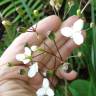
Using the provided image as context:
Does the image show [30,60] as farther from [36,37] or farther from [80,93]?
[80,93]

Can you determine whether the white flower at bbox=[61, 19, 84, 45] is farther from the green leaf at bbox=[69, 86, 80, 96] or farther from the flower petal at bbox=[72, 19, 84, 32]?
the green leaf at bbox=[69, 86, 80, 96]

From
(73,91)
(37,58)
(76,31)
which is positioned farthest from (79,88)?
(76,31)

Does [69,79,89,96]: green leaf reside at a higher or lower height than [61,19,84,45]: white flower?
lower

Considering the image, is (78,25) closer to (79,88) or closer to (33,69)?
(33,69)

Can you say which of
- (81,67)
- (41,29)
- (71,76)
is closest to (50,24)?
(41,29)

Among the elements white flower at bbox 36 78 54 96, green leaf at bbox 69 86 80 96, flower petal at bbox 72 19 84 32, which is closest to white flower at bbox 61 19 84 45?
flower petal at bbox 72 19 84 32

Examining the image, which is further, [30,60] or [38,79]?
[38,79]

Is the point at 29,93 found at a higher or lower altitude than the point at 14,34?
lower
